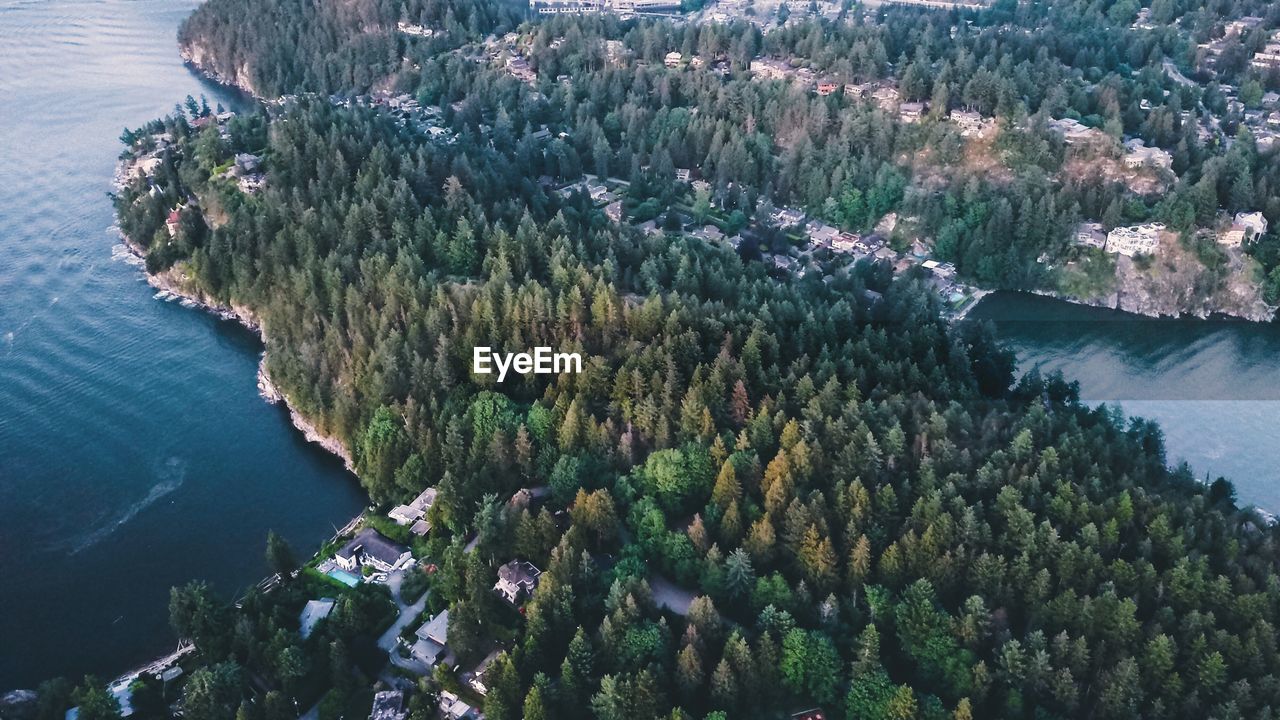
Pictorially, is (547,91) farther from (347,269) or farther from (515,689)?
(515,689)

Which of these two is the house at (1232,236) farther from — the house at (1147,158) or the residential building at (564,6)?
the residential building at (564,6)

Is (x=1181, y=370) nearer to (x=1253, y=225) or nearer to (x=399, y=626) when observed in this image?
(x=1253, y=225)

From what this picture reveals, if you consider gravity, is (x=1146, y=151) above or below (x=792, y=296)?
above

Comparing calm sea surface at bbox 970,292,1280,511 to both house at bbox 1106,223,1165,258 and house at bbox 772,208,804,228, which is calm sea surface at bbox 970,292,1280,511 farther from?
house at bbox 772,208,804,228

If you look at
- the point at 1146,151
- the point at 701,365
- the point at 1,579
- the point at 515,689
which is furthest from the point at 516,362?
the point at 1146,151

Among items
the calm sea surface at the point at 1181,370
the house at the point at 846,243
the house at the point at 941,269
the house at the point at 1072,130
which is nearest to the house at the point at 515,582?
the calm sea surface at the point at 1181,370

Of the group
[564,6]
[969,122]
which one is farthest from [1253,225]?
[564,6]
